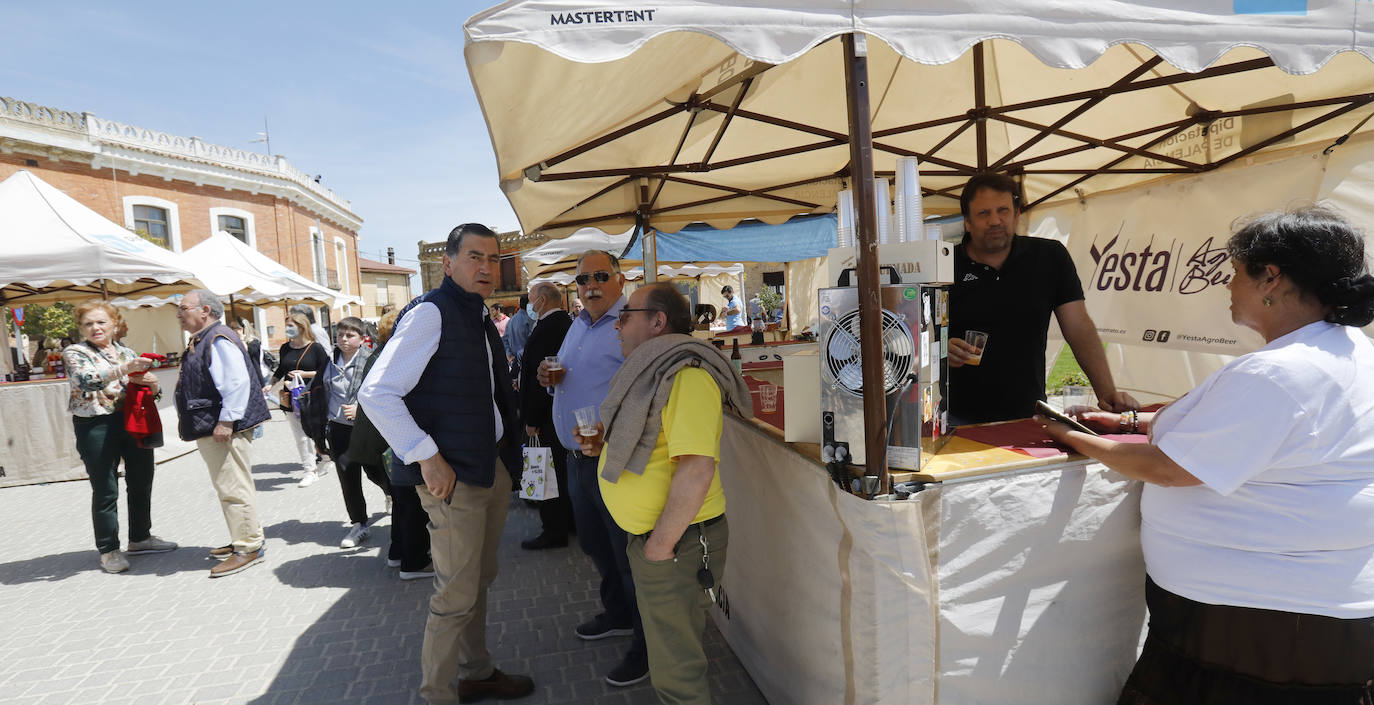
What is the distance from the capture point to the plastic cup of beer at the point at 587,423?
7.90 feet

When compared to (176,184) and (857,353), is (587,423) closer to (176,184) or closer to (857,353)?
(857,353)

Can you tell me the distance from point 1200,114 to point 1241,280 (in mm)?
3083

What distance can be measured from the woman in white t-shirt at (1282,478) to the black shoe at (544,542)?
13.4 feet

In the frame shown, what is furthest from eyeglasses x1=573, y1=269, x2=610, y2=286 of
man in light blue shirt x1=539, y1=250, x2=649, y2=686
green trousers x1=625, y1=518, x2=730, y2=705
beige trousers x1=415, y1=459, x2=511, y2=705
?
green trousers x1=625, y1=518, x2=730, y2=705

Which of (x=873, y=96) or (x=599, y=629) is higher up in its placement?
(x=873, y=96)

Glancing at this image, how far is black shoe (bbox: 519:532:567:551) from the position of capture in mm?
4887

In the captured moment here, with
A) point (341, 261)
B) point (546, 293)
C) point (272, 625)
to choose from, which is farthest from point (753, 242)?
point (341, 261)

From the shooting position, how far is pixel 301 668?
330cm

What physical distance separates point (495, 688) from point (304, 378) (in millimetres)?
4417

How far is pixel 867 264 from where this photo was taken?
1673 mm

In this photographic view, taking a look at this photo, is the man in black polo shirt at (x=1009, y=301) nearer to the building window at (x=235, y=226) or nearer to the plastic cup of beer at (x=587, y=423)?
the plastic cup of beer at (x=587, y=423)

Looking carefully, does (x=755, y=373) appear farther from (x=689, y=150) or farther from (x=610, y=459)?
(x=610, y=459)

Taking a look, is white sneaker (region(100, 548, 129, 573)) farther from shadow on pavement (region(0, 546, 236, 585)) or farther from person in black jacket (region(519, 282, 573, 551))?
person in black jacket (region(519, 282, 573, 551))

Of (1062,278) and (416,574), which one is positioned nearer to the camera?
(1062,278)
